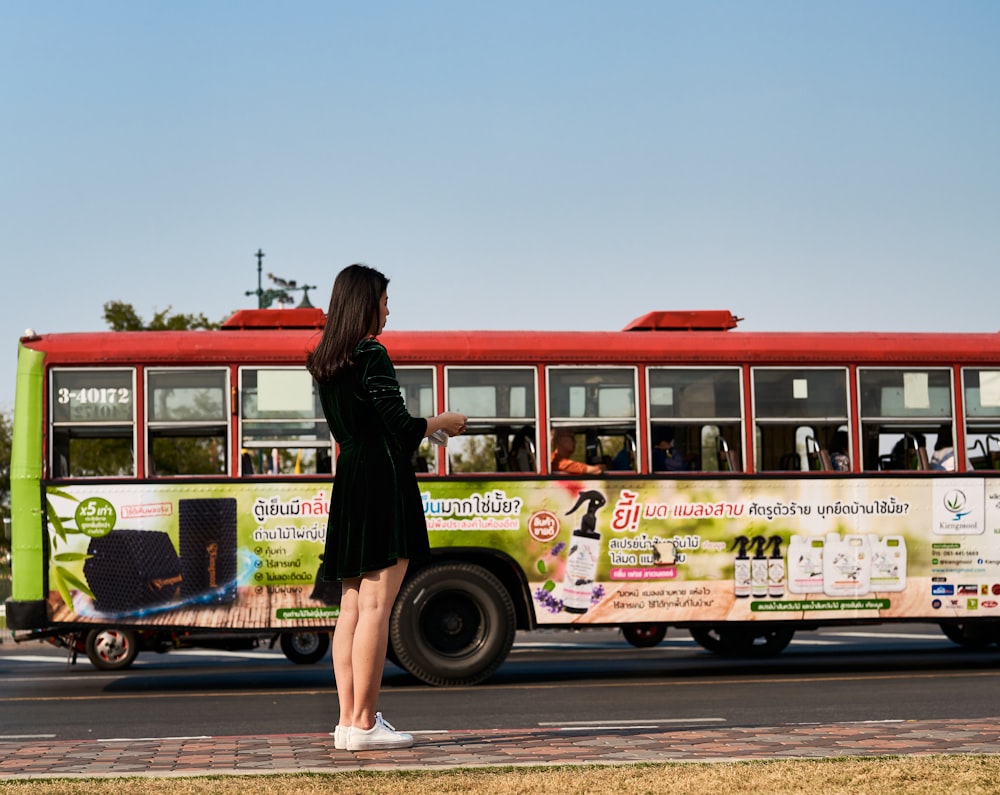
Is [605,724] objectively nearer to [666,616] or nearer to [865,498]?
[666,616]

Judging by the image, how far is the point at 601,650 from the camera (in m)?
20.3

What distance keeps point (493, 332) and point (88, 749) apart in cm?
696

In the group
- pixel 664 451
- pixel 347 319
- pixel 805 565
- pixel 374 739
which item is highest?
pixel 347 319

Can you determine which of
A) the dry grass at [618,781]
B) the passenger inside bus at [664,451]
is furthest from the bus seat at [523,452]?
the dry grass at [618,781]

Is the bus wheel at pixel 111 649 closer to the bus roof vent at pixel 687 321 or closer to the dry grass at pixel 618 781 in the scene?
the bus roof vent at pixel 687 321

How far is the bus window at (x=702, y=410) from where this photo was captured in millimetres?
14172

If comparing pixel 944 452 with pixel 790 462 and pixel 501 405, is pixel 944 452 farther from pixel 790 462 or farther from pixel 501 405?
pixel 501 405

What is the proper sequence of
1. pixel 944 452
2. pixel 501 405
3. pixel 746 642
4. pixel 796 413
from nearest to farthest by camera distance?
pixel 501 405 < pixel 796 413 < pixel 944 452 < pixel 746 642

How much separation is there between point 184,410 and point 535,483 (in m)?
3.15

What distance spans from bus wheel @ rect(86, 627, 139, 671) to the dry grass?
396 inches

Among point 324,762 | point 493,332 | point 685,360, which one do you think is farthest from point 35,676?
point 324,762

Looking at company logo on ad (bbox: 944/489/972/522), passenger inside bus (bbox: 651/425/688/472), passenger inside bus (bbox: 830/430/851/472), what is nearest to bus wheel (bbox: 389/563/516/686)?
passenger inside bus (bbox: 651/425/688/472)

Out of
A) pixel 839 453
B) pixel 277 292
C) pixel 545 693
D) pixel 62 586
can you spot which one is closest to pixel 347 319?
pixel 545 693

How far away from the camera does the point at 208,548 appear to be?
13.5 m
